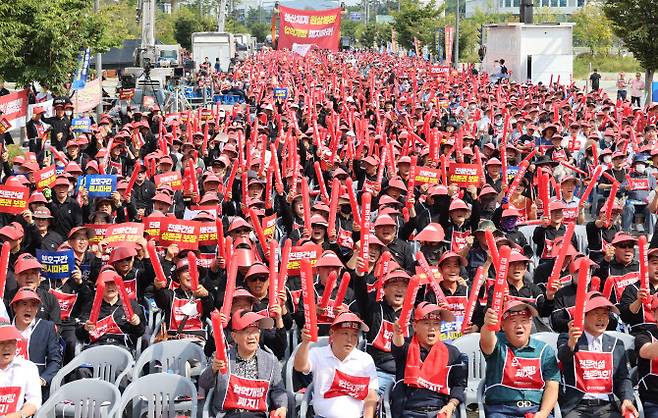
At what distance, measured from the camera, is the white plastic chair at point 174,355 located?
8.11 m

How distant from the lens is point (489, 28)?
4200cm

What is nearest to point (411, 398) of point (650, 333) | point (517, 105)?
point (650, 333)

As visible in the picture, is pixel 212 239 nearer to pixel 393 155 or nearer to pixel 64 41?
pixel 393 155

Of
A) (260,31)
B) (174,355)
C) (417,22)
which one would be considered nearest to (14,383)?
(174,355)

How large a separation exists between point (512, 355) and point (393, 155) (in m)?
7.00

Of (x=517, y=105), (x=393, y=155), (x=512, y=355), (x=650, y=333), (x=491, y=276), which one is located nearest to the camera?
(x=512, y=355)

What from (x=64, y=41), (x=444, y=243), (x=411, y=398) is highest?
(x=64, y=41)

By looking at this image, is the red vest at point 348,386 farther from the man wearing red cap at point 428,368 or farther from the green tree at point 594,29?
the green tree at point 594,29

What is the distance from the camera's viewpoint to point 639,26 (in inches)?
1150

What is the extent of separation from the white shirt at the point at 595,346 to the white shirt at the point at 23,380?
3.75 metres

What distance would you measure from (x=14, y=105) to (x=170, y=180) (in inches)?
395

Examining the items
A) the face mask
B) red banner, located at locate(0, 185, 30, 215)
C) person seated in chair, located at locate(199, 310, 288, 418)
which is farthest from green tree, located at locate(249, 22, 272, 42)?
person seated in chair, located at locate(199, 310, 288, 418)

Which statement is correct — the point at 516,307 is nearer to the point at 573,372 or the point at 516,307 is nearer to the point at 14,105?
the point at 573,372

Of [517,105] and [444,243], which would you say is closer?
[444,243]
